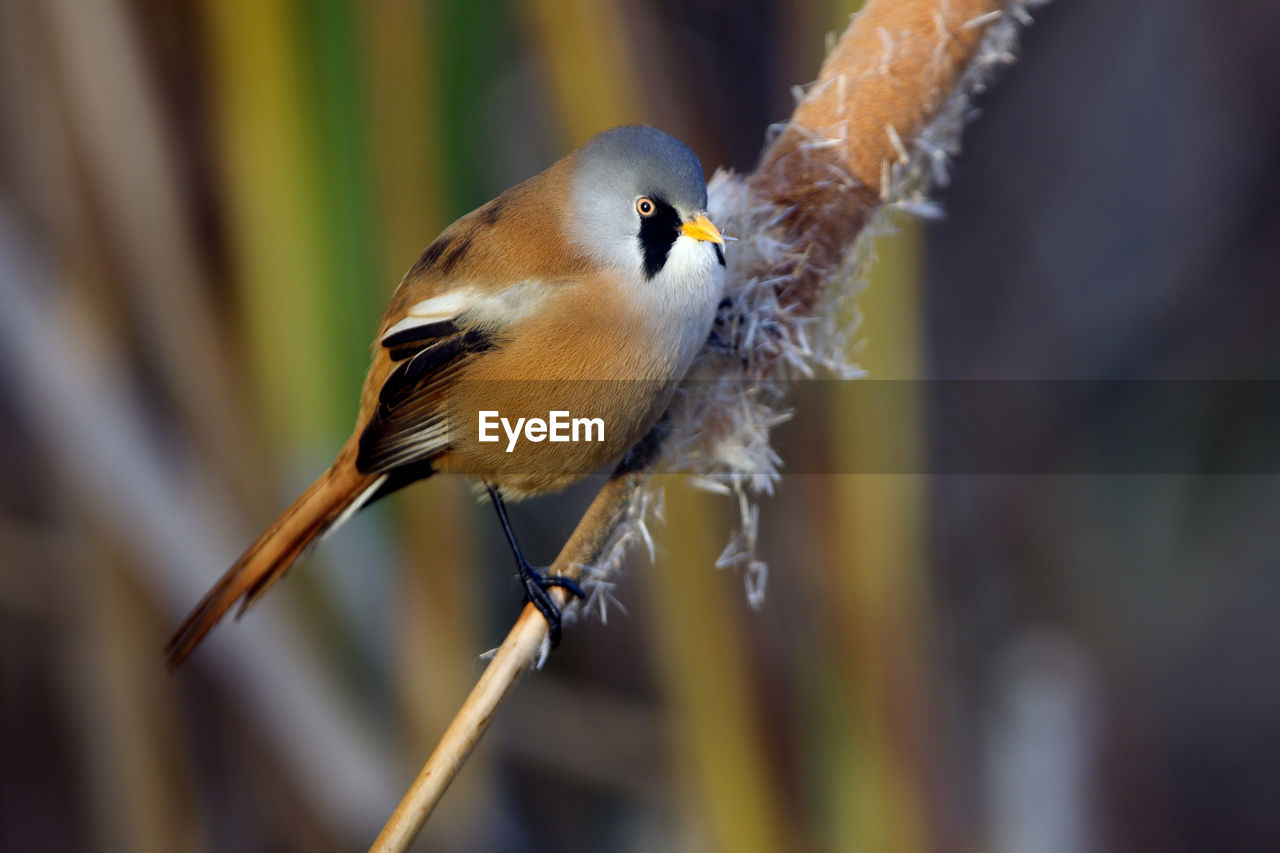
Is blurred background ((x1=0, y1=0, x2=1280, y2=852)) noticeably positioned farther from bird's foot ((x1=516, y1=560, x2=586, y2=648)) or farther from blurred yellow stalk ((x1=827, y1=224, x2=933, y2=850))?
bird's foot ((x1=516, y1=560, x2=586, y2=648))

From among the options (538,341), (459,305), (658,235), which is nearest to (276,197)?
(459,305)

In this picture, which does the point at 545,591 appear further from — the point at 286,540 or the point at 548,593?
the point at 286,540

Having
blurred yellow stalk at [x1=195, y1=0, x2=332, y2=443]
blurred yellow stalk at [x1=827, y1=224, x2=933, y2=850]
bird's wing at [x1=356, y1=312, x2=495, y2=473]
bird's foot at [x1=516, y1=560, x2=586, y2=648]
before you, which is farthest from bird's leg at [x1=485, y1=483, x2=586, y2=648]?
blurred yellow stalk at [x1=827, y1=224, x2=933, y2=850]

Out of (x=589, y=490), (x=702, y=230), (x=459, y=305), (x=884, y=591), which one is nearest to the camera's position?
(x=702, y=230)

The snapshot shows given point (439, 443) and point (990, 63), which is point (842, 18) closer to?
point (990, 63)

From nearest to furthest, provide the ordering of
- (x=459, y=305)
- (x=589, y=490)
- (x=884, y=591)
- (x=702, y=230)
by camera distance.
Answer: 1. (x=702, y=230)
2. (x=459, y=305)
3. (x=884, y=591)
4. (x=589, y=490)

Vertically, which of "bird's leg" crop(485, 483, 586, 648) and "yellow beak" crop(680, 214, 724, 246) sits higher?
"yellow beak" crop(680, 214, 724, 246)

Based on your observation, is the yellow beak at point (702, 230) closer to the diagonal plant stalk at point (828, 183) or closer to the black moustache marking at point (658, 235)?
the black moustache marking at point (658, 235)
